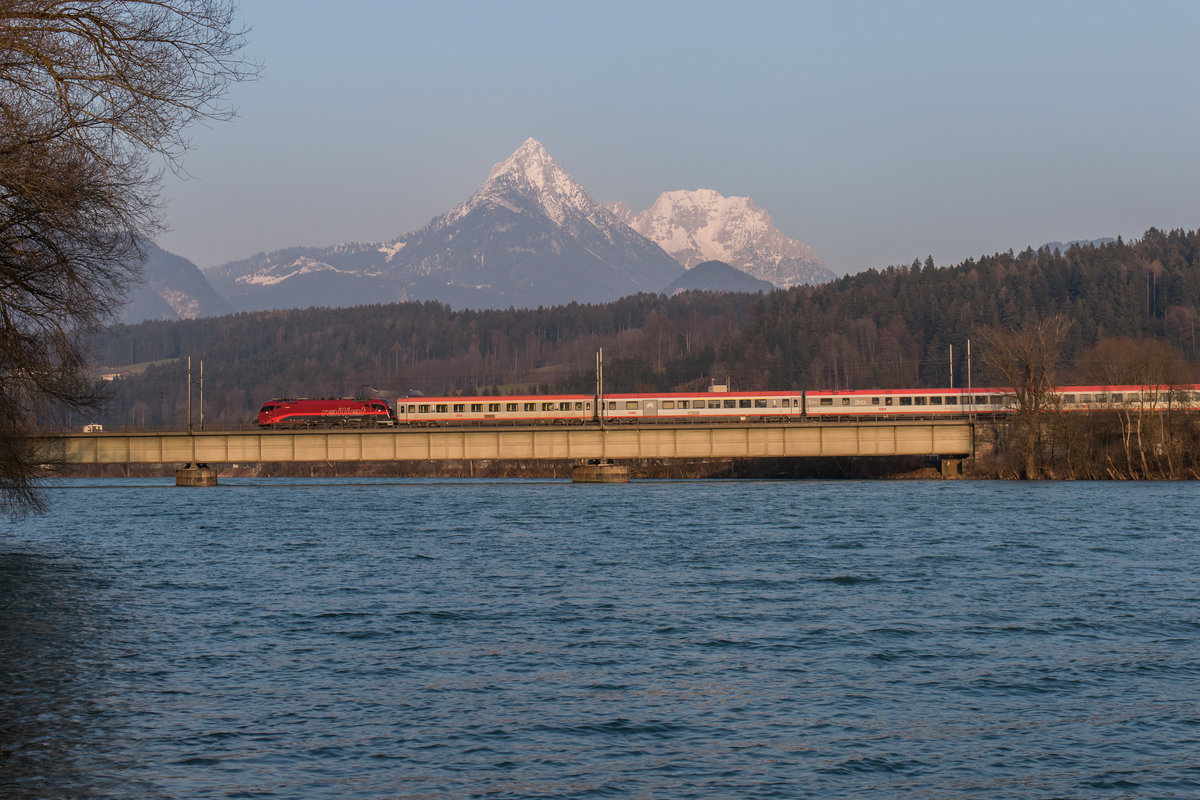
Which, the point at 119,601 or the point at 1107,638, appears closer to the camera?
the point at 1107,638

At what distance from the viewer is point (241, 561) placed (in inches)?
1645

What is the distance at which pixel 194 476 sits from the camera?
10825 centimetres

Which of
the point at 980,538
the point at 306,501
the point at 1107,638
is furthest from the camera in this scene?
the point at 306,501

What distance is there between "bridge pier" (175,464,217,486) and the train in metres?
10.5

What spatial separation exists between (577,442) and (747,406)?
19799 mm

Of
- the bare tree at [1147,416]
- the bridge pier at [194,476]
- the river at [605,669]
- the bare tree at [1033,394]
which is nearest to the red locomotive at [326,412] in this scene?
the bridge pier at [194,476]

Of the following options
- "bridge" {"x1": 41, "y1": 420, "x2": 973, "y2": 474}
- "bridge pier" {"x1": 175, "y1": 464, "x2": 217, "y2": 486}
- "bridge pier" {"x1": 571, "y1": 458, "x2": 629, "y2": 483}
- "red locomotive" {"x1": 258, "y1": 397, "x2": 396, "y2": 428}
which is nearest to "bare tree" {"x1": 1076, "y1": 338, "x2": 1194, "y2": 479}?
A: "bridge" {"x1": 41, "y1": 420, "x2": 973, "y2": 474}

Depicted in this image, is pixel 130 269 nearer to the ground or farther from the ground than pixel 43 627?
farther from the ground

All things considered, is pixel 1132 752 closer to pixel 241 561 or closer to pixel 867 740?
pixel 867 740

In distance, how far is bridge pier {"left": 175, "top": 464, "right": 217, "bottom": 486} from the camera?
107938 mm

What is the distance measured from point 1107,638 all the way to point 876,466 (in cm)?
9765

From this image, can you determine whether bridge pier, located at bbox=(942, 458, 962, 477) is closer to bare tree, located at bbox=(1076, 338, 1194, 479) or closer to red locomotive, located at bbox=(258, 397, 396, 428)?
bare tree, located at bbox=(1076, 338, 1194, 479)

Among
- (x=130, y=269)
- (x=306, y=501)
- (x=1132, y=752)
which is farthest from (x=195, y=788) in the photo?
(x=306, y=501)

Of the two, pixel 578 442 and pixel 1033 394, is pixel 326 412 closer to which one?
pixel 578 442
